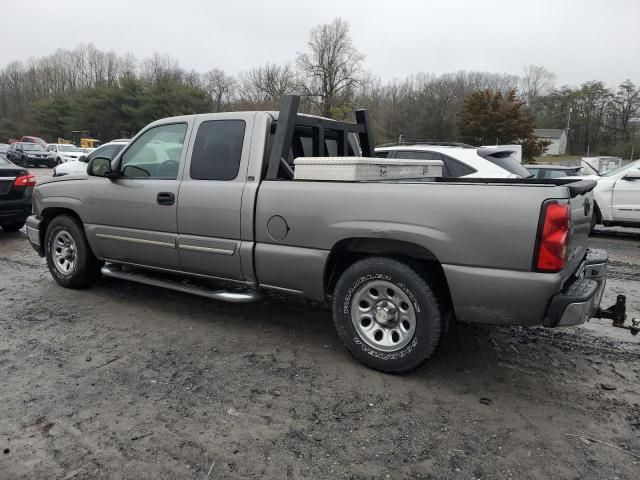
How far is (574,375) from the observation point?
3.65m

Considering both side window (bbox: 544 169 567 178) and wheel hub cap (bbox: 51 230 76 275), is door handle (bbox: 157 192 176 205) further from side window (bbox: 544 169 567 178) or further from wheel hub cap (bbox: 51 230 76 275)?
side window (bbox: 544 169 567 178)

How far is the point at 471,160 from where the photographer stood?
7.74 m

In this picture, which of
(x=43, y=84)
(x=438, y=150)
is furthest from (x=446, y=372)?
(x=43, y=84)

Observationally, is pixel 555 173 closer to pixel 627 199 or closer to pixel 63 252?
pixel 627 199

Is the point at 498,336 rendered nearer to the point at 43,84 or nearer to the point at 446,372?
the point at 446,372

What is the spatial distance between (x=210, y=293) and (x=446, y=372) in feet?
6.72

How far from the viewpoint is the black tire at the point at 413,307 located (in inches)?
131

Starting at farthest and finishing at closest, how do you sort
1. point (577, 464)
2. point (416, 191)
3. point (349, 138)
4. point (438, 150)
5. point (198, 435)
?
point (438, 150) < point (349, 138) < point (416, 191) < point (198, 435) < point (577, 464)

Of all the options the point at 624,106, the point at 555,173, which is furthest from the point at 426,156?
the point at 624,106

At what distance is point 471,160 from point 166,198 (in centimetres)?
506

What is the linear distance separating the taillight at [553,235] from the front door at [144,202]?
9.99 feet

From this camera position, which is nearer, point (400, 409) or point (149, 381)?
point (400, 409)

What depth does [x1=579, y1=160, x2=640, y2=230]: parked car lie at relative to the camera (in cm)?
965

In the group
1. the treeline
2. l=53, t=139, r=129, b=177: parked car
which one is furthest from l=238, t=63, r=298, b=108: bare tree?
l=53, t=139, r=129, b=177: parked car
